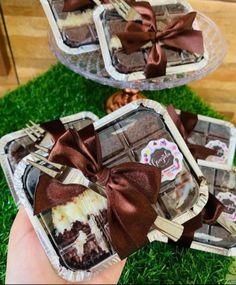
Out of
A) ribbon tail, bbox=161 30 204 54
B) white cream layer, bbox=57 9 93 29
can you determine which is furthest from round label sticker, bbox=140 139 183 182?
white cream layer, bbox=57 9 93 29

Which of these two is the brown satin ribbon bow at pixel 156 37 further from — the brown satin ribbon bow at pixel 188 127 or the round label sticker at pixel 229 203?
the round label sticker at pixel 229 203

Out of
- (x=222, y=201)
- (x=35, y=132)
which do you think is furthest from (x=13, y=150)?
(x=222, y=201)

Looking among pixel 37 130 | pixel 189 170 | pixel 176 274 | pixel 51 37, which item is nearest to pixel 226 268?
pixel 176 274

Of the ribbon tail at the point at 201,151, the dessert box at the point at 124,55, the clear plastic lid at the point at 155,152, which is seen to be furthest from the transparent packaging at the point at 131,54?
the ribbon tail at the point at 201,151

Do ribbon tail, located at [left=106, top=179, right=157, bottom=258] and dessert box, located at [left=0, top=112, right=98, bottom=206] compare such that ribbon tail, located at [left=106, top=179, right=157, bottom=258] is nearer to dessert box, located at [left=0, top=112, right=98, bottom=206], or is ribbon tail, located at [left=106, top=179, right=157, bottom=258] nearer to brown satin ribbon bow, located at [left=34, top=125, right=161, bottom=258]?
brown satin ribbon bow, located at [left=34, top=125, right=161, bottom=258]

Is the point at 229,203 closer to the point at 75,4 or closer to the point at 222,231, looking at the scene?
the point at 222,231
